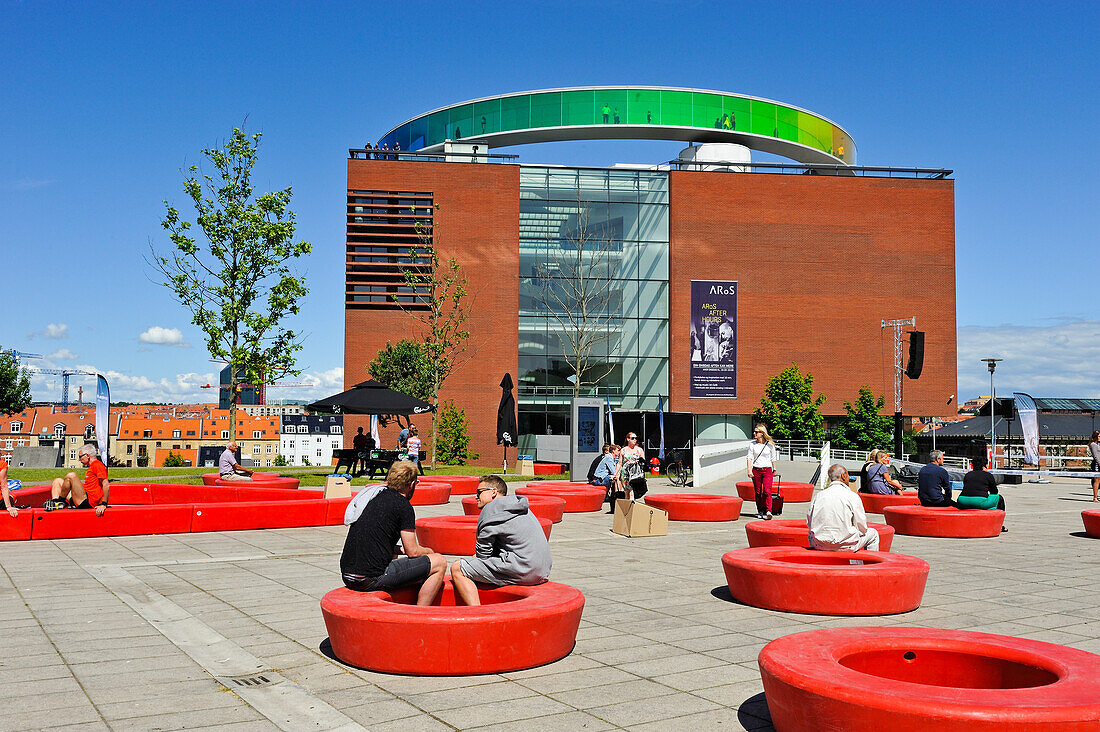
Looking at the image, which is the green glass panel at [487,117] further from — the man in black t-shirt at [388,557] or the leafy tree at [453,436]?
the man in black t-shirt at [388,557]

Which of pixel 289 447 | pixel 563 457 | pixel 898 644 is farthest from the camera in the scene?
pixel 289 447

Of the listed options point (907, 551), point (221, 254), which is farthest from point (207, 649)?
point (221, 254)

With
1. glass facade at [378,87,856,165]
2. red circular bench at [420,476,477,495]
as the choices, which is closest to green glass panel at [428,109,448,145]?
glass facade at [378,87,856,165]

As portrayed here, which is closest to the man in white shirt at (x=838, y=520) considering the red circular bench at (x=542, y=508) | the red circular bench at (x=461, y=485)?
the red circular bench at (x=542, y=508)

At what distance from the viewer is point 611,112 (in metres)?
54.4

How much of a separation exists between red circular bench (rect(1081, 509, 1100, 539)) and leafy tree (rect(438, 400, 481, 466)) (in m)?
36.4

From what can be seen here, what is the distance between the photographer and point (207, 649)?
6.17m

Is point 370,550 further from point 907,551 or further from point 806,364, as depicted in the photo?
point 806,364

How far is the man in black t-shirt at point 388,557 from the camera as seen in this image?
6.18 meters

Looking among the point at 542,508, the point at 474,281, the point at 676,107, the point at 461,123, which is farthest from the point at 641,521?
the point at 461,123

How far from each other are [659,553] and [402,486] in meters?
5.98

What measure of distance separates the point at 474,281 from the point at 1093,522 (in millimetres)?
39545

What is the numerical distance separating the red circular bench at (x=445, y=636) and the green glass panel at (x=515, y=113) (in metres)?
51.4

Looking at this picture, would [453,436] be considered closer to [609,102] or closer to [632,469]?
[609,102]
